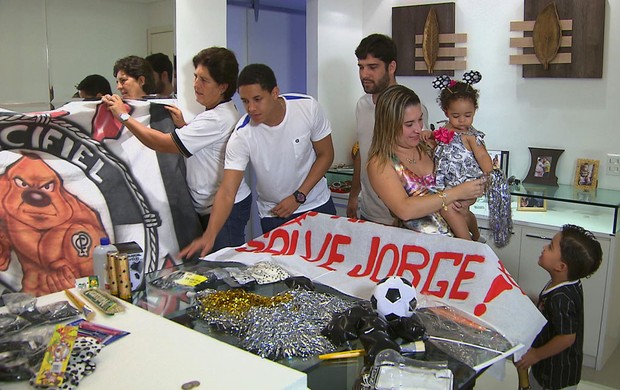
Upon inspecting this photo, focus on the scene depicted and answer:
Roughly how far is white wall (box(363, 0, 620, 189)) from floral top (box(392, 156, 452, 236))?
1.70 m

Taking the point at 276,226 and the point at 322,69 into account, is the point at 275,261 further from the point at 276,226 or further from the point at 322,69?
the point at 322,69

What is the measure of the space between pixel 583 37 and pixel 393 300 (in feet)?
8.22

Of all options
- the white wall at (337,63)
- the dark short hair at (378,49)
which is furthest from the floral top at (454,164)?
→ the white wall at (337,63)

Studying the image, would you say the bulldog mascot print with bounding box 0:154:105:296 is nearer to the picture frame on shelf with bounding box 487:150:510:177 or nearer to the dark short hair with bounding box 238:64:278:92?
the dark short hair with bounding box 238:64:278:92

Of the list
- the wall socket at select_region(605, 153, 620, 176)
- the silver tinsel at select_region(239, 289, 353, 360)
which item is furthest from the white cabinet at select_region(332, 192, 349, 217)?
the silver tinsel at select_region(239, 289, 353, 360)

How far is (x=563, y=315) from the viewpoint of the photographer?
2.25 m

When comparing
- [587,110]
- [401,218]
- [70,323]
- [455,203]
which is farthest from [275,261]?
[587,110]

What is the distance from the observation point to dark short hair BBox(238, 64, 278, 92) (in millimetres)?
2639

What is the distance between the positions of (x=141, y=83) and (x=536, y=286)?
7.80 feet

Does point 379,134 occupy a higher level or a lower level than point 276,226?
higher

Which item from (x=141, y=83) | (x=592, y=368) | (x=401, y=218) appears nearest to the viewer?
(x=401, y=218)

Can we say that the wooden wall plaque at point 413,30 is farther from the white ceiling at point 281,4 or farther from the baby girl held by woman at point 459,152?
the baby girl held by woman at point 459,152

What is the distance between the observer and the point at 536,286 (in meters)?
3.40

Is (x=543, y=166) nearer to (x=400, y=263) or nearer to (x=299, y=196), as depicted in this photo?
(x=299, y=196)
